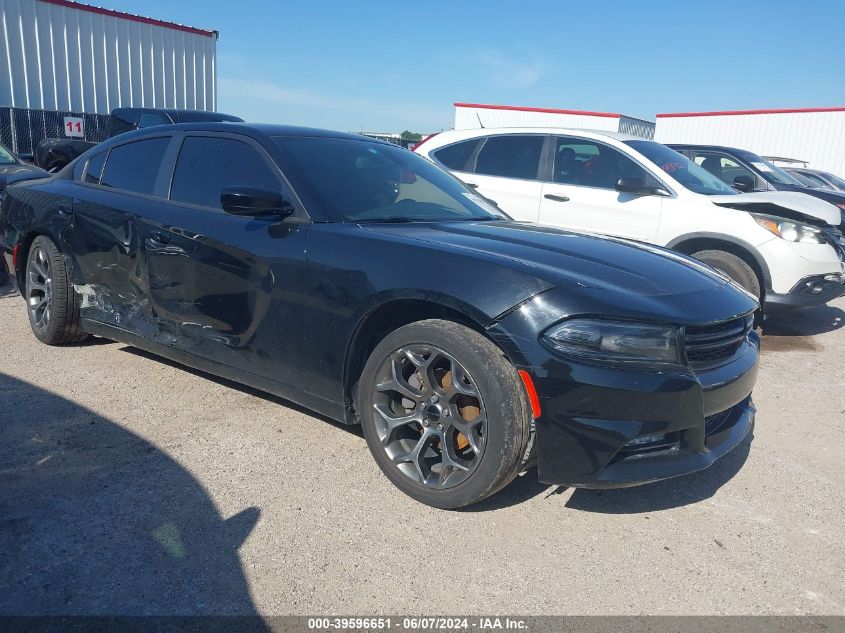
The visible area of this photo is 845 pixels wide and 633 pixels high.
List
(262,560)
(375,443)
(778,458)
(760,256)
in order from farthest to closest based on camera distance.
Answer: (760,256) < (778,458) < (375,443) < (262,560)

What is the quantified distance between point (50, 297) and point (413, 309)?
9.81 ft

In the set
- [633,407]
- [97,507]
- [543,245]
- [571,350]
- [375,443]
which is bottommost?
[97,507]

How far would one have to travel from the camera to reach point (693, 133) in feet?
89.1

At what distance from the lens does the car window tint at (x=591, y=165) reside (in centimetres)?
666

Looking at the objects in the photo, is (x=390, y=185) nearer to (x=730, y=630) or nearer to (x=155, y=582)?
(x=155, y=582)

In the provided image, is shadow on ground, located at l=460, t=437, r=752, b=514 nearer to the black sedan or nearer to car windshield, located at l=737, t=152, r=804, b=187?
the black sedan

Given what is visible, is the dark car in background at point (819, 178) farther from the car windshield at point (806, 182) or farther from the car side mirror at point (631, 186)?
the car side mirror at point (631, 186)

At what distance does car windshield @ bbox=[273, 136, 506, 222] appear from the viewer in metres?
3.46

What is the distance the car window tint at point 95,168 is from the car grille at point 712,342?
12.3 feet

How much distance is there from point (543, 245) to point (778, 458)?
1.78 meters

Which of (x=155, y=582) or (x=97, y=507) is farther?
(x=97, y=507)

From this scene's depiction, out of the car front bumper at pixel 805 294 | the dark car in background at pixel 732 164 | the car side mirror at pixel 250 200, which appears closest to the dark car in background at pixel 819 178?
the dark car in background at pixel 732 164

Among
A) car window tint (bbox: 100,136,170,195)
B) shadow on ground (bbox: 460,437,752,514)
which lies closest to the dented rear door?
car window tint (bbox: 100,136,170,195)

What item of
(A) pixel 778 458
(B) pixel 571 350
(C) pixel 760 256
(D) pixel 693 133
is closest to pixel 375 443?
(B) pixel 571 350
